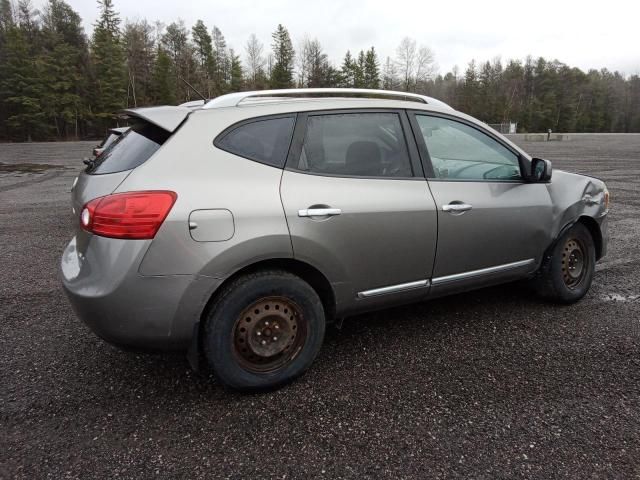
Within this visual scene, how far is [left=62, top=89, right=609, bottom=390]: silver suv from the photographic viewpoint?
221cm

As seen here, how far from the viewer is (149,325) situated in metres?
2.23

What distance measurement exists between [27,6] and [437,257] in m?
75.0

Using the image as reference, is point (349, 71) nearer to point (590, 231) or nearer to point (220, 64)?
point (220, 64)

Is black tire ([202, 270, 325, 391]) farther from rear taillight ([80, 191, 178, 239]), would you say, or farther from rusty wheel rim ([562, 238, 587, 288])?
rusty wheel rim ([562, 238, 587, 288])

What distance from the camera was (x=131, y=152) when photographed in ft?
8.20

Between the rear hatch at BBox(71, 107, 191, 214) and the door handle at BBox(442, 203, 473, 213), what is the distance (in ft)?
5.71

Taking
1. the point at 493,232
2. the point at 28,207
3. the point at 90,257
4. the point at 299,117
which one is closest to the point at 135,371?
the point at 90,257

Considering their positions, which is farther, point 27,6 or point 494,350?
point 27,6

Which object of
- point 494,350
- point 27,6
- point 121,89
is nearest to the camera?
point 494,350

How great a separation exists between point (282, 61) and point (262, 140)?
70.3 meters

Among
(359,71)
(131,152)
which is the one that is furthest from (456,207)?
(359,71)

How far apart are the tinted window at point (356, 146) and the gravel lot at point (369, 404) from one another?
4.16ft

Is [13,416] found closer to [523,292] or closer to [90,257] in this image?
[90,257]

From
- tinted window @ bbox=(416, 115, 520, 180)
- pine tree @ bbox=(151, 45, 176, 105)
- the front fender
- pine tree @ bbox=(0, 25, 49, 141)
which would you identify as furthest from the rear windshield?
pine tree @ bbox=(151, 45, 176, 105)
